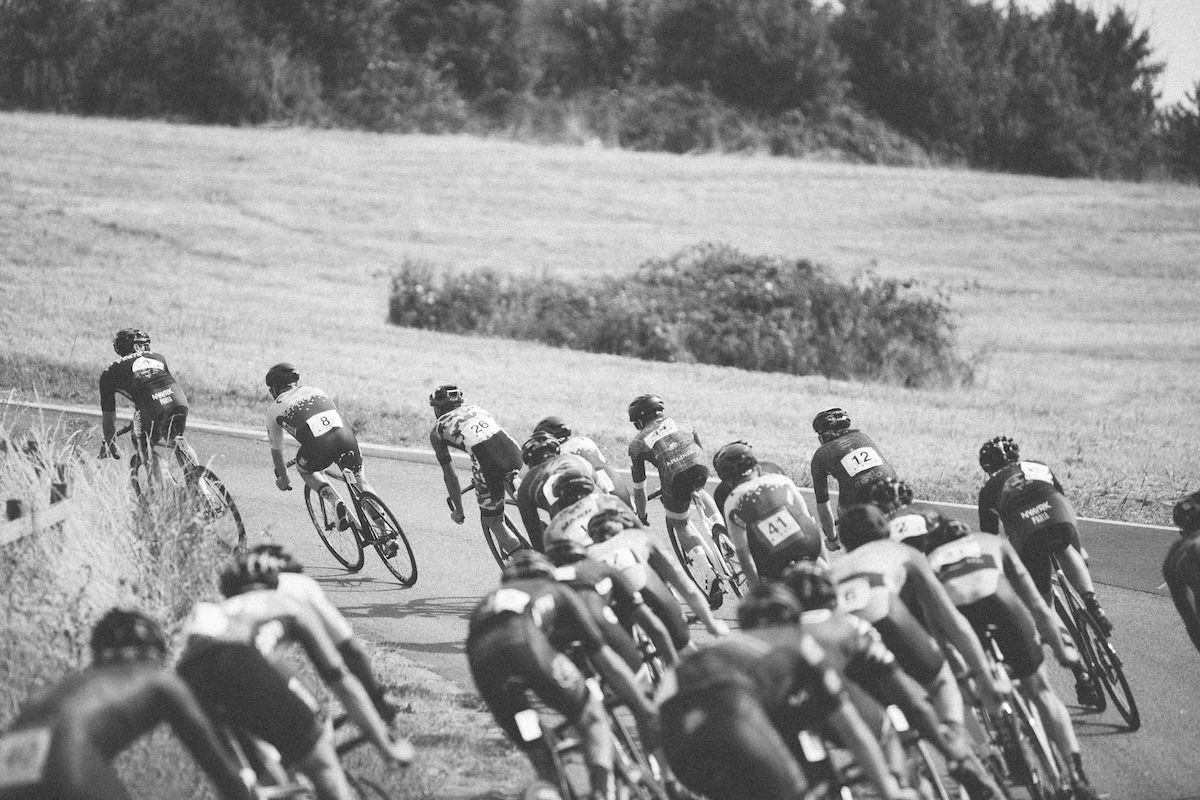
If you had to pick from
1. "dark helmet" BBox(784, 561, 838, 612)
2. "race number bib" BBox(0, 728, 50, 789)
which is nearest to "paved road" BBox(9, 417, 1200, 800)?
"dark helmet" BBox(784, 561, 838, 612)

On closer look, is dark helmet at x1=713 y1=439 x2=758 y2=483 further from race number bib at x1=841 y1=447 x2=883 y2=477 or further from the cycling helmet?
the cycling helmet

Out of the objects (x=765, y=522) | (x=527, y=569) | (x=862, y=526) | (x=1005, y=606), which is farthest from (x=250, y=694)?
(x=765, y=522)

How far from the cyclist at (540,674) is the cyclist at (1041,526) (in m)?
3.34

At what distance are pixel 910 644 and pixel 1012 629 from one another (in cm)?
87

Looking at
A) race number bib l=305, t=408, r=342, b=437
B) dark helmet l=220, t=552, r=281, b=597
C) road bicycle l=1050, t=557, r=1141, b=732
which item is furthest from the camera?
race number bib l=305, t=408, r=342, b=437

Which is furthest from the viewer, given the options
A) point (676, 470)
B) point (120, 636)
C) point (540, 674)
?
point (676, 470)

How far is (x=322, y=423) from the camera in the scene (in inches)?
446

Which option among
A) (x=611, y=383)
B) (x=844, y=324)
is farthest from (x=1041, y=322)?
(x=611, y=383)

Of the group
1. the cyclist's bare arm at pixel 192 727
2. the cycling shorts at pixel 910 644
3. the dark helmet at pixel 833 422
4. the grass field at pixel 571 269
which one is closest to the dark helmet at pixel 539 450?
the dark helmet at pixel 833 422

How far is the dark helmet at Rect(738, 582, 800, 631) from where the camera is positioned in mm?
5613

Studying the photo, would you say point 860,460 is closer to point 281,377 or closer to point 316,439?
point 316,439

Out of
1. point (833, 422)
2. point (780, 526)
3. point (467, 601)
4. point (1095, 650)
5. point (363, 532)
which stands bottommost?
point (467, 601)

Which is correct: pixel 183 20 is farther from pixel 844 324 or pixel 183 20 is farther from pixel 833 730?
pixel 833 730

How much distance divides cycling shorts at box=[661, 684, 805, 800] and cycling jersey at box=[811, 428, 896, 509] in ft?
15.9
